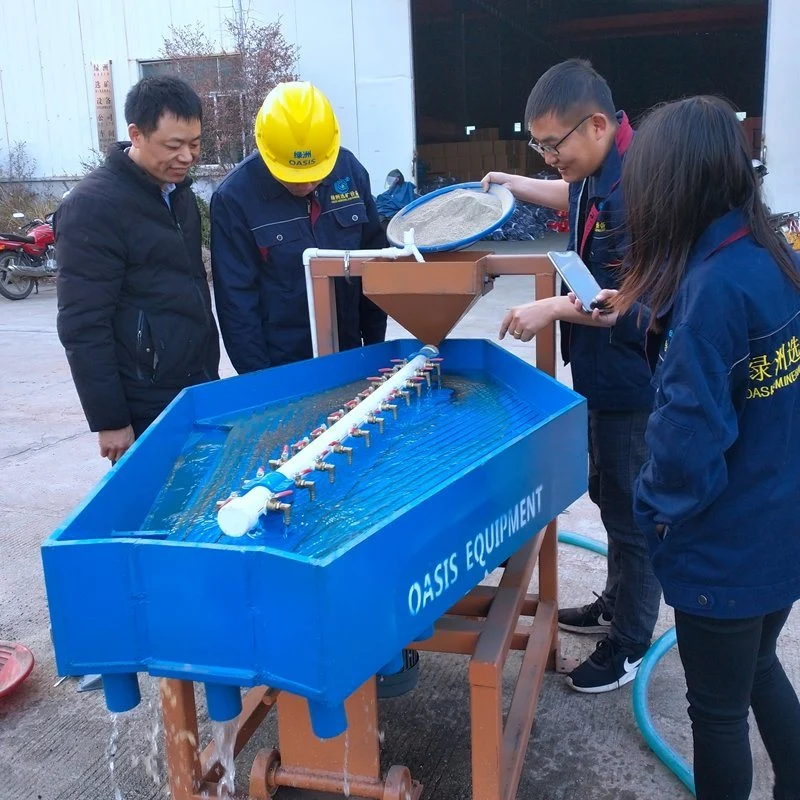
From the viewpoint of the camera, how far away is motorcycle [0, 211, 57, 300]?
9680mm

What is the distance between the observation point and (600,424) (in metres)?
2.28

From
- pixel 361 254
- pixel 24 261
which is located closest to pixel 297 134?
pixel 361 254

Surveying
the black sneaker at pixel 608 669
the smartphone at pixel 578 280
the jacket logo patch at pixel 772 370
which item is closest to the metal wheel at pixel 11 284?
the black sneaker at pixel 608 669

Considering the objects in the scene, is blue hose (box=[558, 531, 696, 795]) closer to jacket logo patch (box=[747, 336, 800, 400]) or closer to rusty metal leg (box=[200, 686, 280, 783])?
rusty metal leg (box=[200, 686, 280, 783])

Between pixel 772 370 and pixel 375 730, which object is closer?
pixel 772 370

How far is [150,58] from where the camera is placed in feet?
37.8

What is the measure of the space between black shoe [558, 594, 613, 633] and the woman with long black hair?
3.81 feet

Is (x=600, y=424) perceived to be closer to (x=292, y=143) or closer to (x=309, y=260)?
(x=309, y=260)

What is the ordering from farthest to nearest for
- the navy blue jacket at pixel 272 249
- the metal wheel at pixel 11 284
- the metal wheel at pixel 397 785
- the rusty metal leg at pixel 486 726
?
1. the metal wheel at pixel 11 284
2. the navy blue jacket at pixel 272 249
3. the metal wheel at pixel 397 785
4. the rusty metal leg at pixel 486 726

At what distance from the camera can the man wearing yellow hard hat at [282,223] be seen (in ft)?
Result: 7.94

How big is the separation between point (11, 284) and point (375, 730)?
942cm

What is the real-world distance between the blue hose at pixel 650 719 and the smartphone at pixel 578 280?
1068 millimetres

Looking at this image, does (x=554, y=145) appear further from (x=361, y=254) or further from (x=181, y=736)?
(x=181, y=736)

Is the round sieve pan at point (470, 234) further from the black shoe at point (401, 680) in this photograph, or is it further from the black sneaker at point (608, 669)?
the black sneaker at point (608, 669)
